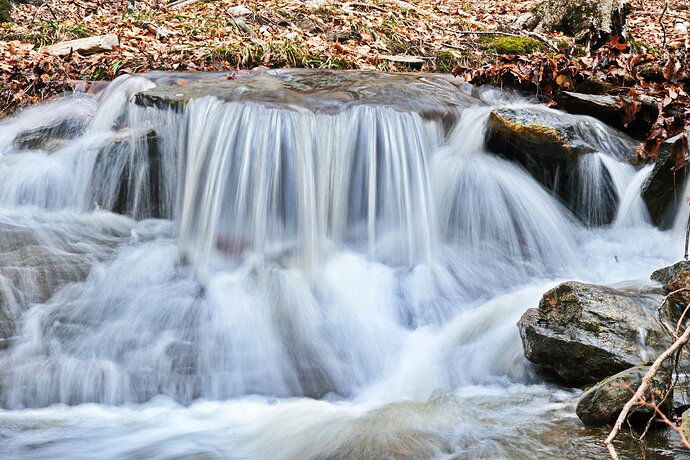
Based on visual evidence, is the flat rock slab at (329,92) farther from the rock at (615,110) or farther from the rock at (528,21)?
the rock at (528,21)

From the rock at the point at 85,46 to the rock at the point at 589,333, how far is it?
6.10 metres

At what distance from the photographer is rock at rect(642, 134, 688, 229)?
5.32 metres

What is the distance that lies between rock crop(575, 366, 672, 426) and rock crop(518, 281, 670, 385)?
1.40ft

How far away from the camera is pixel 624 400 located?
288cm

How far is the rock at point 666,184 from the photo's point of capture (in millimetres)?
5324

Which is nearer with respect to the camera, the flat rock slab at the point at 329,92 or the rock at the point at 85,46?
the flat rock slab at the point at 329,92

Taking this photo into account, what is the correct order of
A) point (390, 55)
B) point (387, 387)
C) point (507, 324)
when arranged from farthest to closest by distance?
point (390, 55) < point (507, 324) < point (387, 387)

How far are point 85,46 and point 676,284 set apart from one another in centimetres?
663

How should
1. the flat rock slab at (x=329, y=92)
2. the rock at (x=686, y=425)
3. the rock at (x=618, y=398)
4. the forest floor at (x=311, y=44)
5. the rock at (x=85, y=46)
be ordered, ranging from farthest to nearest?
the rock at (x=85, y=46), the forest floor at (x=311, y=44), the flat rock slab at (x=329, y=92), the rock at (x=618, y=398), the rock at (x=686, y=425)

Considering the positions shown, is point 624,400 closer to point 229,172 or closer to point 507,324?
point 507,324

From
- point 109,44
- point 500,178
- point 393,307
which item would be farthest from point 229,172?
point 109,44

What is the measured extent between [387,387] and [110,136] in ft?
12.0

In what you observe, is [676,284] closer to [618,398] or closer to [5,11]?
[618,398]

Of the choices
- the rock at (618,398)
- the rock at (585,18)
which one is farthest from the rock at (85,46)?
the rock at (618,398)
